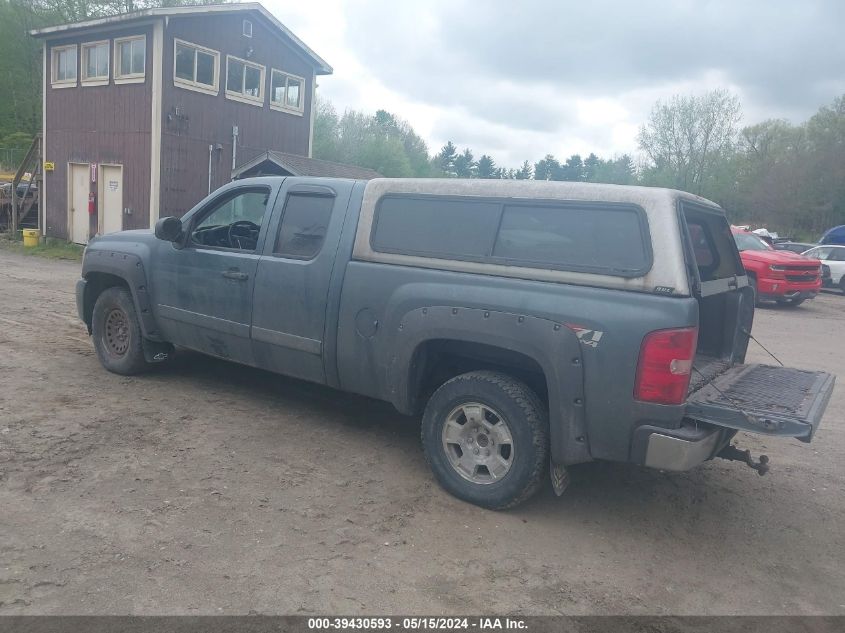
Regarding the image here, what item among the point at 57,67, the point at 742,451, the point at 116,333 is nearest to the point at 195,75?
the point at 57,67

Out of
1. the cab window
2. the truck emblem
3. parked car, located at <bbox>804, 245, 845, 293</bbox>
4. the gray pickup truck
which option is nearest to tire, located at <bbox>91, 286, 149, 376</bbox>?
the gray pickup truck

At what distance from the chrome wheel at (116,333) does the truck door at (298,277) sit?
1.80m

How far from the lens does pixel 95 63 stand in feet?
64.1

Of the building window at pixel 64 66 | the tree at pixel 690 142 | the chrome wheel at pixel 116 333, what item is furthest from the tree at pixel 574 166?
the chrome wheel at pixel 116 333

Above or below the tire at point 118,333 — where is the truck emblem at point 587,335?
above

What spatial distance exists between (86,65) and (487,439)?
19.8 meters

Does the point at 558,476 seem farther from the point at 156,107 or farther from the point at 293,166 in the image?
the point at 156,107

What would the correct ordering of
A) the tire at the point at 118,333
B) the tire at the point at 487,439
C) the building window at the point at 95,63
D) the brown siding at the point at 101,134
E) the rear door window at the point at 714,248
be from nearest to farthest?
1. the tire at the point at 487,439
2. the rear door window at the point at 714,248
3. the tire at the point at 118,333
4. the brown siding at the point at 101,134
5. the building window at the point at 95,63

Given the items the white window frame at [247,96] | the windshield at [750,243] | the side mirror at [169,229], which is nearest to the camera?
the side mirror at [169,229]

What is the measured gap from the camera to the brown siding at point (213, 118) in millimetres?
18344

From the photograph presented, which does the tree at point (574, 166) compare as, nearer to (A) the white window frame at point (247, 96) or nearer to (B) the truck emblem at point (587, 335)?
(A) the white window frame at point (247, 96)

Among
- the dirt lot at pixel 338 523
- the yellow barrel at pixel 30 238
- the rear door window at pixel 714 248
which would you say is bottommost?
the yellow barrel at pixel 30 238

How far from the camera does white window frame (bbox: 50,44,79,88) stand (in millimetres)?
19978

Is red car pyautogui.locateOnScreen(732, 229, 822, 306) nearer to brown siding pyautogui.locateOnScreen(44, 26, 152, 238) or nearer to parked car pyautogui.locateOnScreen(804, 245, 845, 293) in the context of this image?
parked car pyautogui.locateOnScreen(804, 245, 845, 293)
